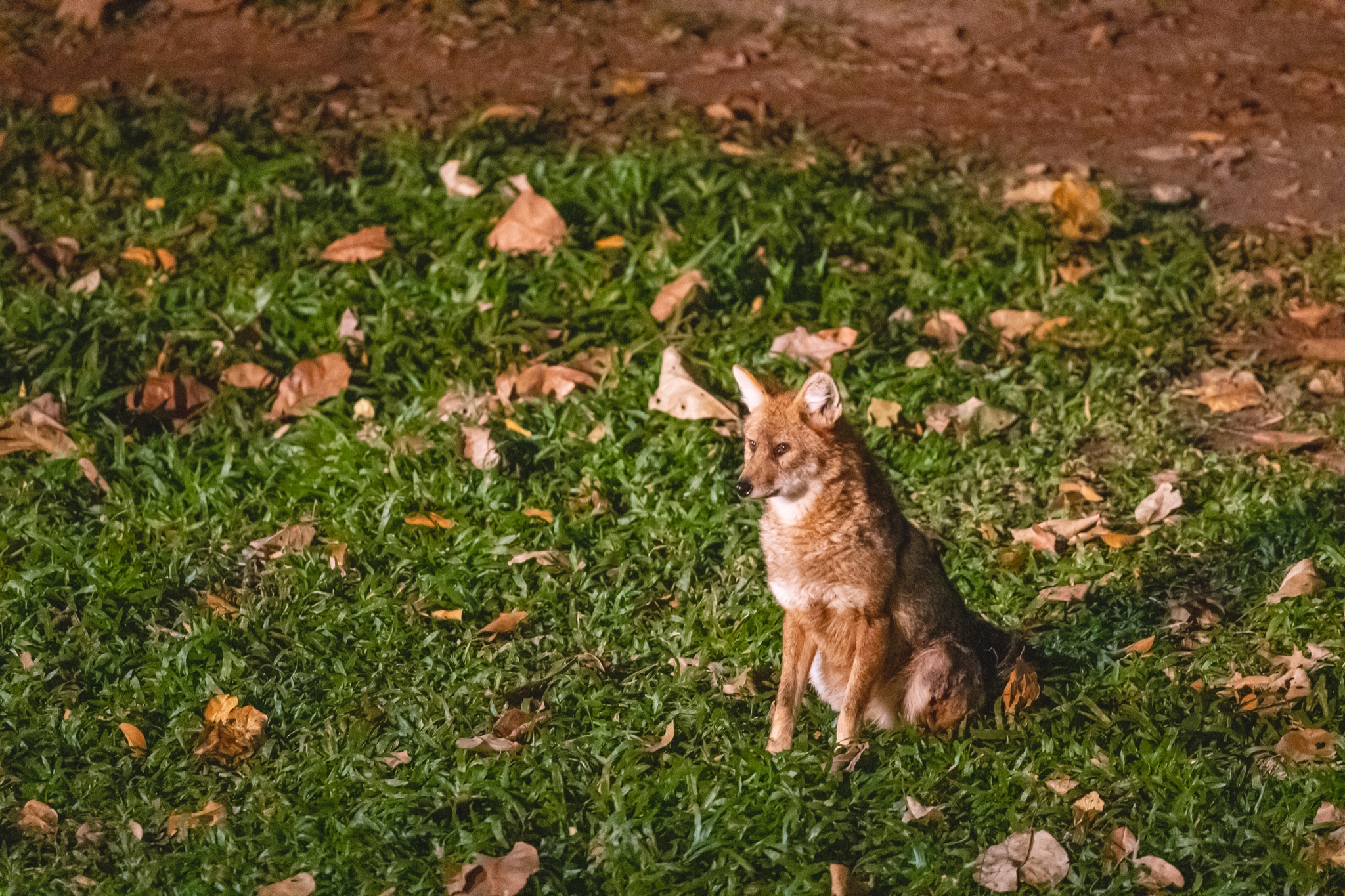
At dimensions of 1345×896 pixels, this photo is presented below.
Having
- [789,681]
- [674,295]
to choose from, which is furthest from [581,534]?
[674,295]

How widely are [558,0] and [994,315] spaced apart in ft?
14.1

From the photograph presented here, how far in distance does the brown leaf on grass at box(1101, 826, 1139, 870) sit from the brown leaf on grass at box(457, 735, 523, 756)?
5.97 feet

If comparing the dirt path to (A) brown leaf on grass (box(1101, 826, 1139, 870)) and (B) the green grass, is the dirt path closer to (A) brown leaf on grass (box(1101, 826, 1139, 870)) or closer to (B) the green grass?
(B) the green grass

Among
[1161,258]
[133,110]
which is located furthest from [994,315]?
[133,110]

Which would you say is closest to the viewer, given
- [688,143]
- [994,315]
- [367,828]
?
[367,828]

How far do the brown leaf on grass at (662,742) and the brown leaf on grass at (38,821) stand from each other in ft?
6.01

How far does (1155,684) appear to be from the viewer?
433 centimetres

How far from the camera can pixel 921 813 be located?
12.5 feet

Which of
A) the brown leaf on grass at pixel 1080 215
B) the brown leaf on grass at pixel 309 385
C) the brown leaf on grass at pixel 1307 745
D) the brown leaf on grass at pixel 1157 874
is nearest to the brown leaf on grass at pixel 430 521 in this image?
the brown leaf on grass at pixel 309 385

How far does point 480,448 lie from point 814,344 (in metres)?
1.67

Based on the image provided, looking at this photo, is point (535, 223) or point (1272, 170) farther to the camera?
point (1272, 170)

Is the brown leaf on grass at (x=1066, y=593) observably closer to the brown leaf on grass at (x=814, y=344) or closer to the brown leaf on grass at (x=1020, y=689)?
the brown leaf on grass at (x=1020, y=689)

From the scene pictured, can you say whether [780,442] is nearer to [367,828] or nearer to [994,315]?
[367,828]

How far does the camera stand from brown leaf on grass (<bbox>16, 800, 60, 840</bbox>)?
12.7ft
